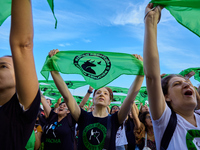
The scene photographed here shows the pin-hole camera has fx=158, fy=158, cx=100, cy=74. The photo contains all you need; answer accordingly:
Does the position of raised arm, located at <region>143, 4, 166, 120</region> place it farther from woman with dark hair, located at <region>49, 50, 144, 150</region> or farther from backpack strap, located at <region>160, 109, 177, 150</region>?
woman with dark hair, located at <region>49, 50, 144, 150</region>

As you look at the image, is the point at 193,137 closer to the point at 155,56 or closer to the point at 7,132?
the point at 155,56

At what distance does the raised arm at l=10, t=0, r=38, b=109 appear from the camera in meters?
1.01

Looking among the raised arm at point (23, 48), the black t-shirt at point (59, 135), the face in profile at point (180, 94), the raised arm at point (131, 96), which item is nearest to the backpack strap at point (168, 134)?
the face in profile at point (180, 94)

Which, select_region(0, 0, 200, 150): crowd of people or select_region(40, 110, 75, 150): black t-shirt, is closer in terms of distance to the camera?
select_region(0, 0, 200, 150): crowd of people

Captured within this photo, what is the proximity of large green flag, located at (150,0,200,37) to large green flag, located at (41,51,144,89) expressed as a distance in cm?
105

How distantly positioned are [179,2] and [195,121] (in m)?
1.38

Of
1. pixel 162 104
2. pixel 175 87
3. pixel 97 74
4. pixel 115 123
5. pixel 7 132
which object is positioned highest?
pixel 97 74

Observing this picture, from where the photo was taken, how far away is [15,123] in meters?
1.15

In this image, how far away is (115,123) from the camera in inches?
106

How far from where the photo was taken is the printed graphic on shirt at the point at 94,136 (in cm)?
246

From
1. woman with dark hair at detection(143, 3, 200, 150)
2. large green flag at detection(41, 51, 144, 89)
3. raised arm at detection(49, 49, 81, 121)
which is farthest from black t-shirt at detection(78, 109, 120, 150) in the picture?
woman with dark hair at detection(143, 3, 200, 150)

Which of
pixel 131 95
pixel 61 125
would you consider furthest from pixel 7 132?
pixel 61 125

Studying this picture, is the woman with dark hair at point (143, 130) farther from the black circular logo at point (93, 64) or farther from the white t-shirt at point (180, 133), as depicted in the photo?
the white t-shirt at point (180, 133)

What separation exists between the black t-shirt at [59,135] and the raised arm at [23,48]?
2.48 meters
